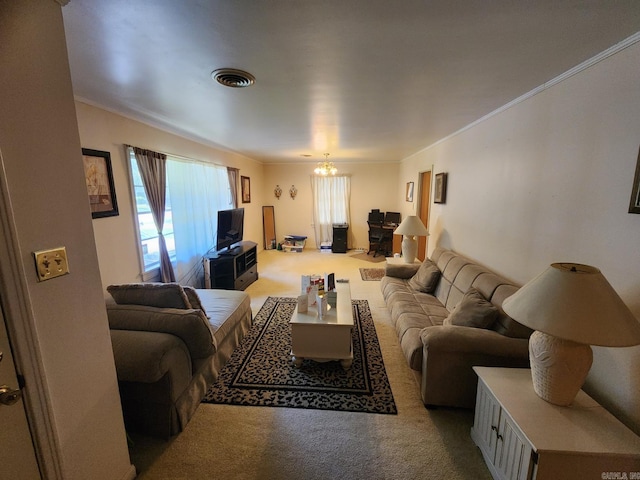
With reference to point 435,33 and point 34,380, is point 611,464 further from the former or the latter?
point 34,380

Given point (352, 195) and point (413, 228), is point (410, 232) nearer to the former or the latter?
point (413, 228)

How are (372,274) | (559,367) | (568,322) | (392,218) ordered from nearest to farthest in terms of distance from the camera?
(568,322), (559,367), (372,274), (392,218)

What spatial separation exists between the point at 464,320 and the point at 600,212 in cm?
103

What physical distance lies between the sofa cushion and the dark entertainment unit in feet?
6.70

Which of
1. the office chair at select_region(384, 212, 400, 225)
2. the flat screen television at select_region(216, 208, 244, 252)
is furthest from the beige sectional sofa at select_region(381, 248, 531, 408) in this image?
the office chair at select_region(384, 212, 400, 225)

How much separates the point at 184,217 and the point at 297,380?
2.70 metres

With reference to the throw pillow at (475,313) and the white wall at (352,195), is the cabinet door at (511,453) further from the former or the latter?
the white wall at (352,195)

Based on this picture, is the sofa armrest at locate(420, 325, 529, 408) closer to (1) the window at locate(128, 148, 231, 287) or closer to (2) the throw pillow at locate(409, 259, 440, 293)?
(2) the throw pillow at locate(409, 259, 440, 293)

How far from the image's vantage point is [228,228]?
4.30 meters

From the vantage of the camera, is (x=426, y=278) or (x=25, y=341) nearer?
(x=25, y=341)

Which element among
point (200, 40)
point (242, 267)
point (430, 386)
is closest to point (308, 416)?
point (430, 386)

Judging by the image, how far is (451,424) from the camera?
5.89 feet

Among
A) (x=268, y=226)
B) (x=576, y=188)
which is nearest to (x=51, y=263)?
(x=576, y=188)

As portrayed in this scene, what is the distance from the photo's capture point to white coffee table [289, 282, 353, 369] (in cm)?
229
